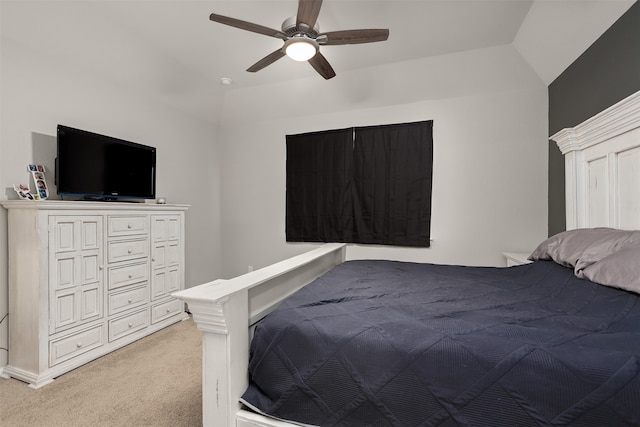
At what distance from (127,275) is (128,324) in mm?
426

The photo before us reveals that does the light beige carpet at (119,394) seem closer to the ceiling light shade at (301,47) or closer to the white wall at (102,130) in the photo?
the white wall at (102,130)

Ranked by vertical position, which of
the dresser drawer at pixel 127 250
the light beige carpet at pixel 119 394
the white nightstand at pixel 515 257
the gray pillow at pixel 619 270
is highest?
the gray pillow at pixel 619 270

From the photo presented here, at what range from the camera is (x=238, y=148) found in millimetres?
4418

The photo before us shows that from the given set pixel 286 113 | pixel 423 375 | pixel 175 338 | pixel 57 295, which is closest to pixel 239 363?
pixel 423 375

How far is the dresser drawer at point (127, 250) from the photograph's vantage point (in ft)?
8.52

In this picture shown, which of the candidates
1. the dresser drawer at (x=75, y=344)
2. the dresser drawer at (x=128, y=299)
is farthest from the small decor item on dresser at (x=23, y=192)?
the dresser drawer at (x=75, y=344)

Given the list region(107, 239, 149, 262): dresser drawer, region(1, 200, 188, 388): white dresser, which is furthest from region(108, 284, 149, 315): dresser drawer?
region(107, 239, 149, 262): dresser drawer

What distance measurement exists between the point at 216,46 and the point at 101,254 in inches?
82.5

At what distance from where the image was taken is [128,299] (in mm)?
2736

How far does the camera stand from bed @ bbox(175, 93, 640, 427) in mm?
832

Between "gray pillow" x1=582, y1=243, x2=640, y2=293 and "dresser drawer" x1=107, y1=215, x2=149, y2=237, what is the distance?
3.16 m

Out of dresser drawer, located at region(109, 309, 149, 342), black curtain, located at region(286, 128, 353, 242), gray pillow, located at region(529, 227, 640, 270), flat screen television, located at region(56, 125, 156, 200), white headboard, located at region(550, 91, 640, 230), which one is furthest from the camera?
black curtain, located at region(286, 128, 353, 242)

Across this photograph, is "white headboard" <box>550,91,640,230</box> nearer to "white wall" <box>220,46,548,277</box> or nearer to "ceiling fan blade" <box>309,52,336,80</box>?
"white wall" <box>220,46,548,277</box>

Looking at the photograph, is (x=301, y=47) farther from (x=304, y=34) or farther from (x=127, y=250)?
(x=127, y=250)
